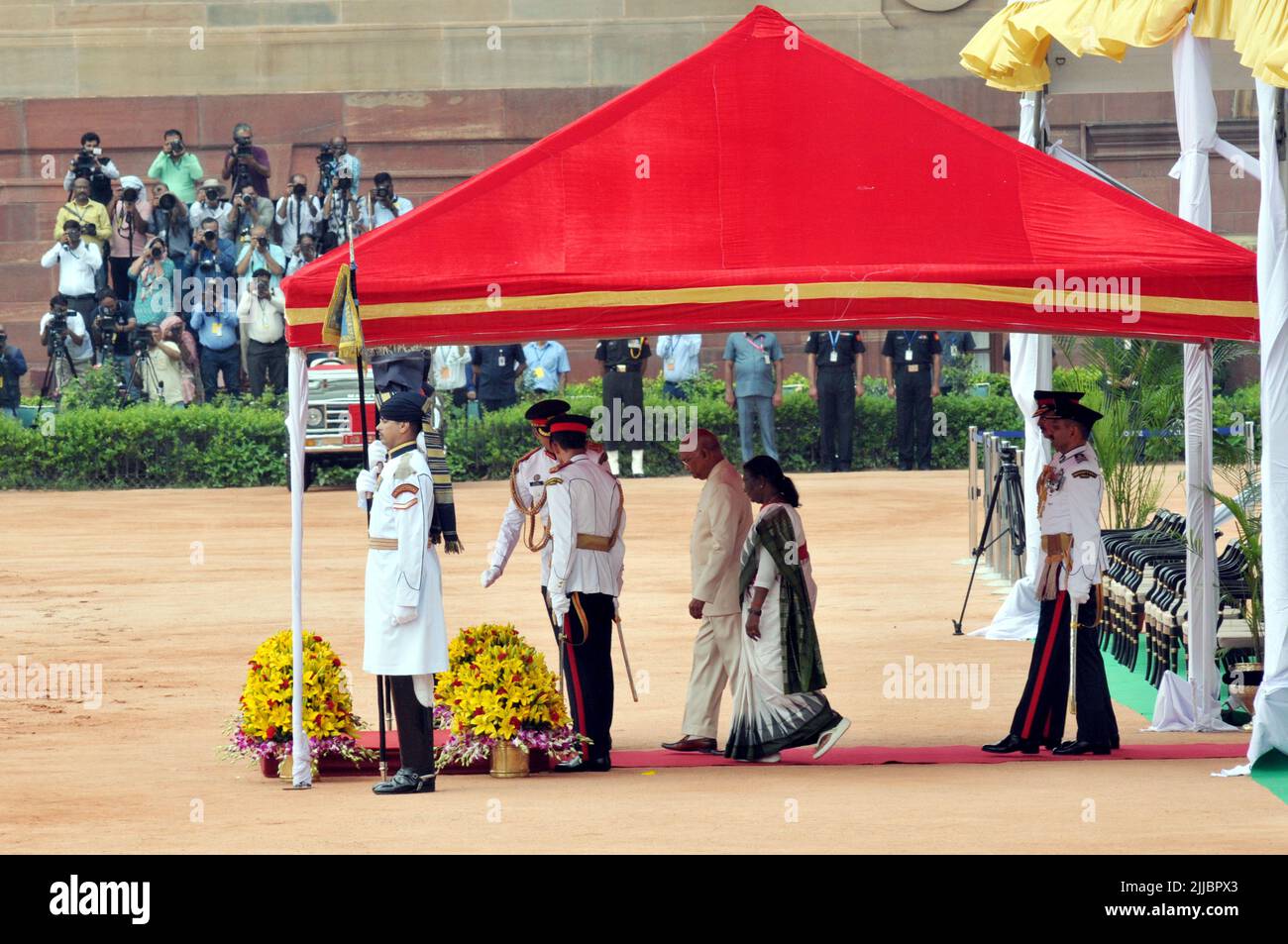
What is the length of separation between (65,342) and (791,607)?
1982 cm

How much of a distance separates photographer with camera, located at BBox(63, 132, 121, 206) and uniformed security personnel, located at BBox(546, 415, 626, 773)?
20.1 meters

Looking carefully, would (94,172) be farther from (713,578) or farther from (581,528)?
(713,578)

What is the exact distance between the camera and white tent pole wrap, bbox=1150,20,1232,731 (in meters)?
12.4

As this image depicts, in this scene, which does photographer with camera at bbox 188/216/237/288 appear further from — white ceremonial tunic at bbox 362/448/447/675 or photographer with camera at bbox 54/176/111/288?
white ceremonial tunic at bbox 362/448/447/675

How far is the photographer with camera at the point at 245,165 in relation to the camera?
99.9 ft

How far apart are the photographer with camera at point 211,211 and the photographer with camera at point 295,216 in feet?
2.50

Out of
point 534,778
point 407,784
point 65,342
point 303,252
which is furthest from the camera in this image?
point 65,342

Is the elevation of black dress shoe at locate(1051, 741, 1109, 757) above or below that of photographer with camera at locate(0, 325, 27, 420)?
below

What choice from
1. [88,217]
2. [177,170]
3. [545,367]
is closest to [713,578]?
[545,367]

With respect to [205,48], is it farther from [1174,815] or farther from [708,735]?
[1174,815]

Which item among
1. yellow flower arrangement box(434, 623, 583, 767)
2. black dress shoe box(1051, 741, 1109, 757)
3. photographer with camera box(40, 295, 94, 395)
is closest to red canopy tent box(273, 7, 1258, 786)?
yellow flower arrangement box(434, 623, 583, 767)

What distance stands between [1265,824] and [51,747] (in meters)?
6.69

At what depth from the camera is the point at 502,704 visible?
10.9 meters

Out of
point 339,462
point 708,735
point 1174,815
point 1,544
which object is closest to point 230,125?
point 339,462
